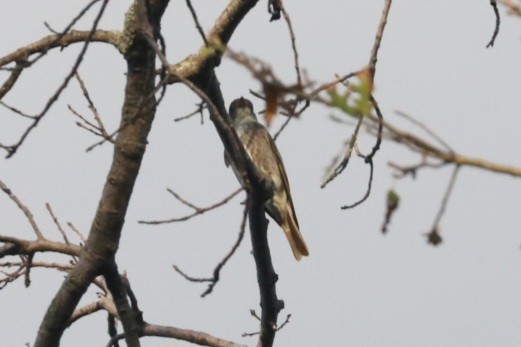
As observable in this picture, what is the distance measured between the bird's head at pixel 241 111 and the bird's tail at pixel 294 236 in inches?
49.1

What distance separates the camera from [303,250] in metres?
6.30

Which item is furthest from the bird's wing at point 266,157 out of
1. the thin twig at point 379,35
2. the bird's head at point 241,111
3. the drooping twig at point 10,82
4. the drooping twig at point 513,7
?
the drooping twig at point 513,7

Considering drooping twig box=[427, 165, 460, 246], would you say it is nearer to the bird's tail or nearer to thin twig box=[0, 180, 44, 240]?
thin twig box=[0, 180, 44, 240]

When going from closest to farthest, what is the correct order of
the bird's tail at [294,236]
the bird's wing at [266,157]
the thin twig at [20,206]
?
1. the thin twig at [20,206]
2. the bird's tail at [294,236]
3. the bird's wing at [266,157]

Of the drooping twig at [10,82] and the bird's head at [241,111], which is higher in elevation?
the bird's head at [241,111]

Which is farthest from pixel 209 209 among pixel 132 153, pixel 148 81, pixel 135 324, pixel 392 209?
pixel 135 324

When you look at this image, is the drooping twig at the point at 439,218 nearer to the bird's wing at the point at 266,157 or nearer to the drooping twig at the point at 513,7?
the drooping twig at the point at 513,7

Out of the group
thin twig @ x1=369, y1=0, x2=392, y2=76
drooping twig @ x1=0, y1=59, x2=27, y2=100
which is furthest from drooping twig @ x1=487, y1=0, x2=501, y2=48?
drooping twig @ x1=0, y1=59, x2=27, y2=100

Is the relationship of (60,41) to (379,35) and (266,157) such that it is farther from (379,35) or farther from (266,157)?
(266,157)

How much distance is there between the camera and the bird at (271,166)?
6.38 metres

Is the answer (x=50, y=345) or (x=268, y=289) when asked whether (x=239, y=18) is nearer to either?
(x=268, y=289)

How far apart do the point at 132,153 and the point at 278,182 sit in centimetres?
311

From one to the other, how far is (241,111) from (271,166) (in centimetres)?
88

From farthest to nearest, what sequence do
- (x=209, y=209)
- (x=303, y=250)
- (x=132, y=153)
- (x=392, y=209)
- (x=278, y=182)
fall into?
(x=278, y=182) → (x=303, y=250) → (x=132, y=153) → (x=209, y=209) → (x=392, y=209)
